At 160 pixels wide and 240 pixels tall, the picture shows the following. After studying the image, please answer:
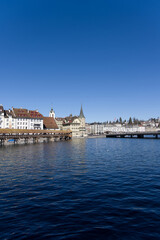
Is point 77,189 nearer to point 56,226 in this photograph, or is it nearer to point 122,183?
point 122,183

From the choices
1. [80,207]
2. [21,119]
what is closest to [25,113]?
[21,119]

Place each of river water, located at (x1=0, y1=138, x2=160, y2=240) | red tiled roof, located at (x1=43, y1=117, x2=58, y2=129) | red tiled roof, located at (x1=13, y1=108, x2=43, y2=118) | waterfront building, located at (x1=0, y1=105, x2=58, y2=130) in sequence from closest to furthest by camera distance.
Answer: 1. river water, located at (x1=0, y1=138, x2=160, y2=240)
2. waterfront building, located at (x1=0, y1=105, x2=58, y2=130)
3. red tiled roof, located at (x1=13, y1=108, x2=43, y2=118)
4. red tiled roof, located at (x1=43, y1=117, x2=58, y2=129)

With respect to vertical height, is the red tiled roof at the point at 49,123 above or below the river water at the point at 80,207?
above

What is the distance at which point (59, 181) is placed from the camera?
2086 centimetres

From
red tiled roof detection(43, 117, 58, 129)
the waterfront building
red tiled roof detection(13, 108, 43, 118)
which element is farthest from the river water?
red tiled roof detection(43, 117, 58, 129)

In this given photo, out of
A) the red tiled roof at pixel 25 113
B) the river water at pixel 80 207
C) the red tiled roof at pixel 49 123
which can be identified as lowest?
the river water at pixel 80 207

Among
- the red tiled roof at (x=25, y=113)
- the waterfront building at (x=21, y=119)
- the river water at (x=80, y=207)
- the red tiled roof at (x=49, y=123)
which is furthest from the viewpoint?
the red tiled roof at (x=49, y=123)

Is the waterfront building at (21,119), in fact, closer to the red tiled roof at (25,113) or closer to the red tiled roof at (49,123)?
the red tiled roof at (25,113)

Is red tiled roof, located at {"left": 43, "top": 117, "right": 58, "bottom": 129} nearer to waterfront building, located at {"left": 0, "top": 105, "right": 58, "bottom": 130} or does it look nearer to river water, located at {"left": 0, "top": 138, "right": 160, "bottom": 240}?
waterfront building, located at {"left": 0, "top": 105, "right": 58, "bottom": 130}

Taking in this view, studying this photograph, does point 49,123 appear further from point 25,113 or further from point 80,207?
point 80,207

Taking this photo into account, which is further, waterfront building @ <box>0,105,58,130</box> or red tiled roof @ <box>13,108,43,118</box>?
red tiled roof @ <box>13,108,43,118</box>

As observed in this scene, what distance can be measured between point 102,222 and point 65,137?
408 ft

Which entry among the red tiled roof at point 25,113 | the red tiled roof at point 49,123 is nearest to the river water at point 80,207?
the red tiled roof at point 25,113

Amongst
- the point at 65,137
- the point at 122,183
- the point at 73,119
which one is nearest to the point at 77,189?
the point at 122,183
